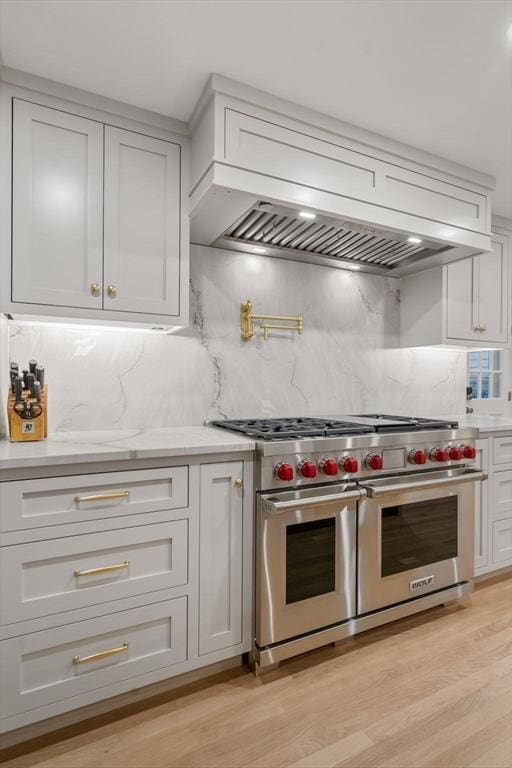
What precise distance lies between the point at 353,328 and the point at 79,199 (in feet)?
5.84

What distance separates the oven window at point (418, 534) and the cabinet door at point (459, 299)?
1.19m

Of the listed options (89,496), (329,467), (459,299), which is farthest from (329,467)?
(459,299)

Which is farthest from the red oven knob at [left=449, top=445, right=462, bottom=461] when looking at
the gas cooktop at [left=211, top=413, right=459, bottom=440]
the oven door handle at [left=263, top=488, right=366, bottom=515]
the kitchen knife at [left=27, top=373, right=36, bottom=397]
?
the kitchen knife at [left=27, top=373, right=36, bottom=397]

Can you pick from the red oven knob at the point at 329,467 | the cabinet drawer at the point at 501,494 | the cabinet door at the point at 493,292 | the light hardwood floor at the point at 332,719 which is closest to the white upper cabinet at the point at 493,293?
the cabinet door at the point at 493,292

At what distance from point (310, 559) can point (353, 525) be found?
25cm

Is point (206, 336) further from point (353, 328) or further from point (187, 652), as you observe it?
point (187, 652)

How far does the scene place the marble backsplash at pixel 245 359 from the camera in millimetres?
1972

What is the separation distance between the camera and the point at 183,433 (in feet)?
6.31

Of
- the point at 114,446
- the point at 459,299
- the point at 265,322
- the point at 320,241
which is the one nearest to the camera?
the point at 114,446

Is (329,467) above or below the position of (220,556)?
above

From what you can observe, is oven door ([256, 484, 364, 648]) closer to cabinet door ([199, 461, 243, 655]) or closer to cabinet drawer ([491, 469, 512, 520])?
cabinet door ([199, 461, 243, 655])

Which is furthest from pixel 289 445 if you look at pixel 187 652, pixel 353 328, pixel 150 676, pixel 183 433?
pixel 353 328

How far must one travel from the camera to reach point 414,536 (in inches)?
80.0

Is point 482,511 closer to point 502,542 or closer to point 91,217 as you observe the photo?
Result: point 502,542
